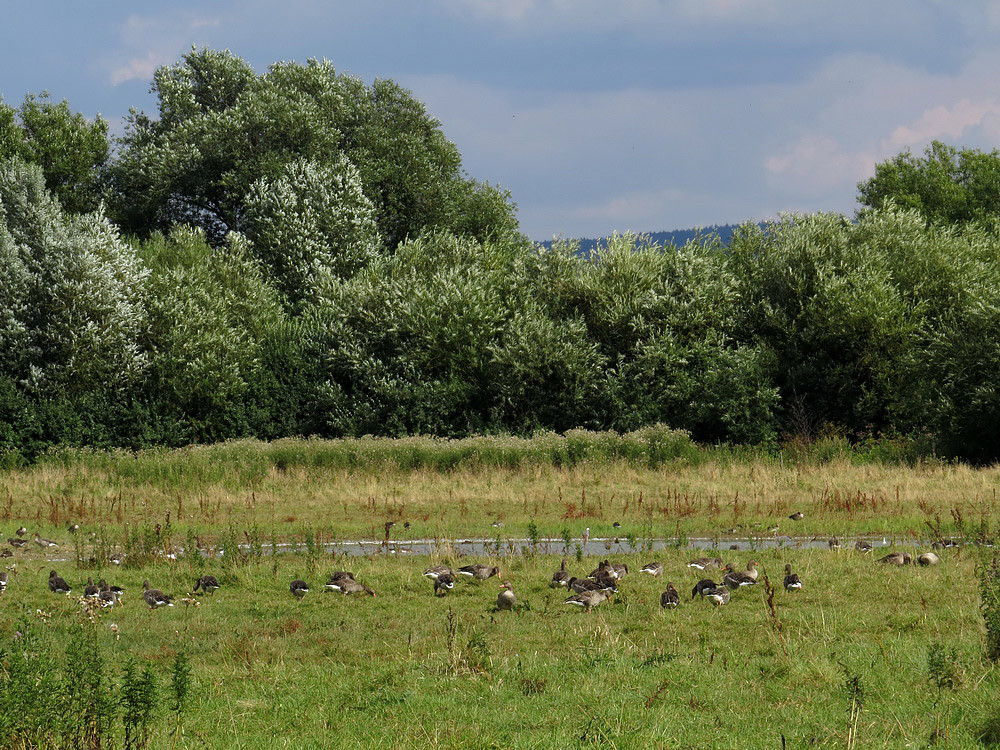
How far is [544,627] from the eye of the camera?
13.2 m

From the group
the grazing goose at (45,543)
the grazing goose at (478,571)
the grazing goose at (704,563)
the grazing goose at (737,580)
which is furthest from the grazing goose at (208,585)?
the grazing goose at (737,580)

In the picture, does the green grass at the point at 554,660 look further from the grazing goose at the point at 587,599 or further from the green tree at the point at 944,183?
the green tree at the point at 944,183

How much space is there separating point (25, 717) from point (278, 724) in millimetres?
2359

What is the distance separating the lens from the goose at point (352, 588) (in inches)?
614

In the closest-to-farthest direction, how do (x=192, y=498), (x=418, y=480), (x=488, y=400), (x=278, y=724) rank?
(x=278, y=724) → (x=192, y=498) → (x=418, y=480) → (x=488, y=400)

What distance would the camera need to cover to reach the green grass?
9.17 metres

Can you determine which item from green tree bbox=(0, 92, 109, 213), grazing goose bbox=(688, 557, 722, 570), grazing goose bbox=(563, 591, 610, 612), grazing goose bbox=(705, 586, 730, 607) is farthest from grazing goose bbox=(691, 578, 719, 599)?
green tree bbox=(0, 92, 109, 213)

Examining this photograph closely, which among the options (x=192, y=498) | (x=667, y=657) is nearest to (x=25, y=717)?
(x=667, y=657)

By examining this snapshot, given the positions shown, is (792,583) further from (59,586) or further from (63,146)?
(63,146)

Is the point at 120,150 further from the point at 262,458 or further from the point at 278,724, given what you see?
the point at 278,724

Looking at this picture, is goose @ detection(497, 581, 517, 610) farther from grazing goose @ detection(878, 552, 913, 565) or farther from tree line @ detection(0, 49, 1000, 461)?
tree line @ detection(0, 49, 1000, 461)

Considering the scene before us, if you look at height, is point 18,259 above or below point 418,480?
above

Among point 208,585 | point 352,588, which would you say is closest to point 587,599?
point 352,588

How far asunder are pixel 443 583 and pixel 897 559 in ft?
25.5
